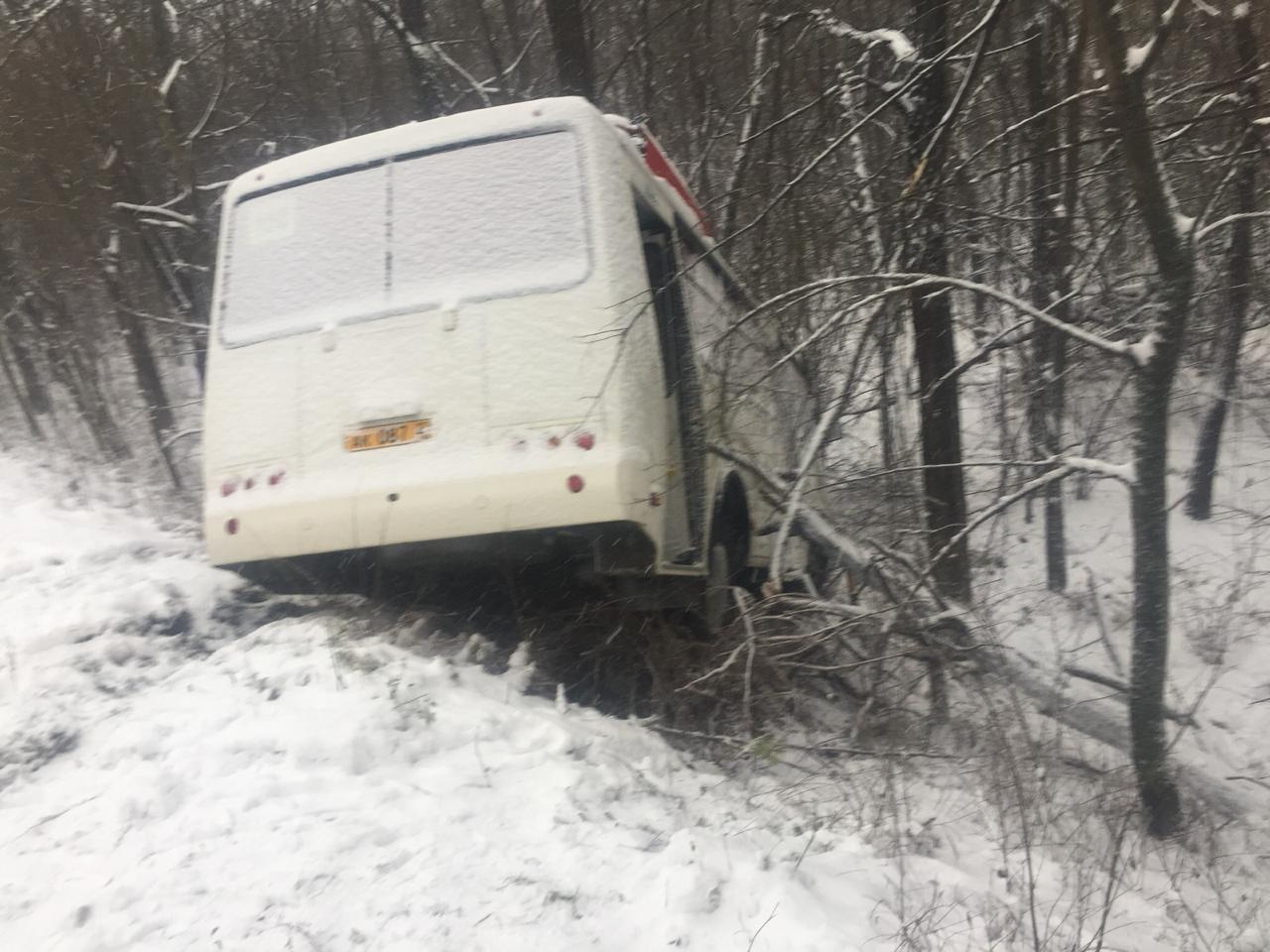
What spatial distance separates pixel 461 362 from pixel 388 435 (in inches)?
20.1

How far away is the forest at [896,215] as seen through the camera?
4699mm

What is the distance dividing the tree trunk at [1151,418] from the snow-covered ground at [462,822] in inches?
13.0

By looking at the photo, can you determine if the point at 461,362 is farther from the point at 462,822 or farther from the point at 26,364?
the point at 26,364

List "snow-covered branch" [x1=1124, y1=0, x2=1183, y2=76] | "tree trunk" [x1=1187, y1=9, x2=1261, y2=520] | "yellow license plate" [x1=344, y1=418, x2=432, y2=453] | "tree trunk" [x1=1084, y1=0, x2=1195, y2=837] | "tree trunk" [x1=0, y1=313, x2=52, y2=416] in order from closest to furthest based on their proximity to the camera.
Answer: "snow-covered branch" [x1=1124, y1=0, x2=1183, y2=76] → "tree trunk" [x1=1084, y1=0, x2=1195, y2=837] → "yellow license plate" [x1=344, y1=418, x2=432, y2=453] → "tree trunk" [x1=1187, y1=9, x2=1261, y2=520] → "tree trunk" [x1=0, y1=313, x2=52, y2=416]

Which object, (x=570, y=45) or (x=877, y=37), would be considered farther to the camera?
(x=570, y=45)

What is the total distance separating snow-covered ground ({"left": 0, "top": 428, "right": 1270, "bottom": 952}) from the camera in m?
3.02

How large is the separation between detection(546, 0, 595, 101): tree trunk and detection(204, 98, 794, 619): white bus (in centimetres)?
515

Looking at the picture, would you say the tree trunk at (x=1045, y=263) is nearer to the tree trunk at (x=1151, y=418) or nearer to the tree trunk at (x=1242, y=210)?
the tree trunk at (x=1151, y=418)

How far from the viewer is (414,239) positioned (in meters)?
4.96

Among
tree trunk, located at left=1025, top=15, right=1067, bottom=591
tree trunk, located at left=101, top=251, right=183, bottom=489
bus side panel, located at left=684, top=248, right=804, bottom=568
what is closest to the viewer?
bus side panel, located at left=684, top=248, right=804, bottom=568

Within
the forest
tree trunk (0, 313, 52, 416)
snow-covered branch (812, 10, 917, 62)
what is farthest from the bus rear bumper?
tree trunk (0, 313, 52, 416)

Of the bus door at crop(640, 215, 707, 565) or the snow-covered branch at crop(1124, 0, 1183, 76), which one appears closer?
the snow-covered branch at crop(1124, 0, 1183, 76)

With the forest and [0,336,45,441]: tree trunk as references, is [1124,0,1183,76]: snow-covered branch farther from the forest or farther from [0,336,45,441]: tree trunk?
[0,336,45,441]: tree trunk

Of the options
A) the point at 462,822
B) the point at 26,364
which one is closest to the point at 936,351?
the point at 462,822
